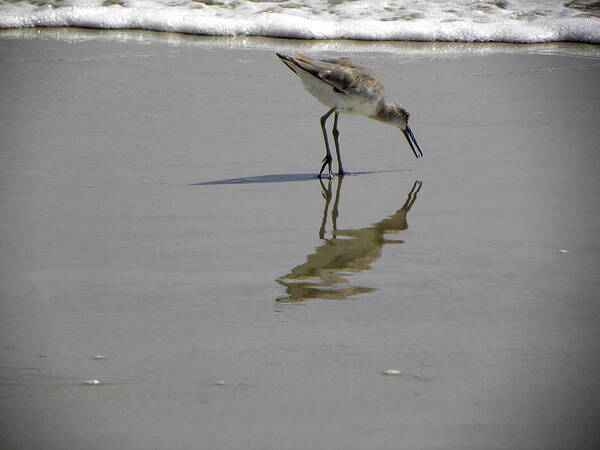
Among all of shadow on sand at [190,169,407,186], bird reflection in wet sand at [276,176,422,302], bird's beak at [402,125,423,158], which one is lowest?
bird reflection in wet sand at [276,176,422,302]

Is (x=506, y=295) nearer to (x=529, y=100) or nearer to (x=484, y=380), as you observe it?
(x=484, y=380)

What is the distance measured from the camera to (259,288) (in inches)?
154

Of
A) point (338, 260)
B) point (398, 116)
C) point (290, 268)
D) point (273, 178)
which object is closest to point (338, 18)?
point (398, 116)

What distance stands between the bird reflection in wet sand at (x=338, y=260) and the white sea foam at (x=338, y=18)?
607 cm

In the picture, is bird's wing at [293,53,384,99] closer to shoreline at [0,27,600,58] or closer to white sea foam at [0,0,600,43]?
shoreline at [0,27,600,58]

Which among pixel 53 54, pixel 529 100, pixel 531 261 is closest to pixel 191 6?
pixel 53 54

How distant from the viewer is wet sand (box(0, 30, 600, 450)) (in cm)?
282

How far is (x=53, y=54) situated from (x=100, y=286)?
6.28 meters

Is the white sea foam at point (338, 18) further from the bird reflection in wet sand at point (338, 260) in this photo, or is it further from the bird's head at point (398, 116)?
the bird reflection in wet sand at point (338, 260)

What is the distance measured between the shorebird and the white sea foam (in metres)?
4.46

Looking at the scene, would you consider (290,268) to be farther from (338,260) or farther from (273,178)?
(273,178)

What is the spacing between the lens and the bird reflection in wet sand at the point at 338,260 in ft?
12.8

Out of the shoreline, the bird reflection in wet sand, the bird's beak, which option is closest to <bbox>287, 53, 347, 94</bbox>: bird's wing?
the bird's beak

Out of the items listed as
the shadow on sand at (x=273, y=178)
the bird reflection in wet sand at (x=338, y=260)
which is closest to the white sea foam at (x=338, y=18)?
the shadow on sand at (x=273, y=178)
